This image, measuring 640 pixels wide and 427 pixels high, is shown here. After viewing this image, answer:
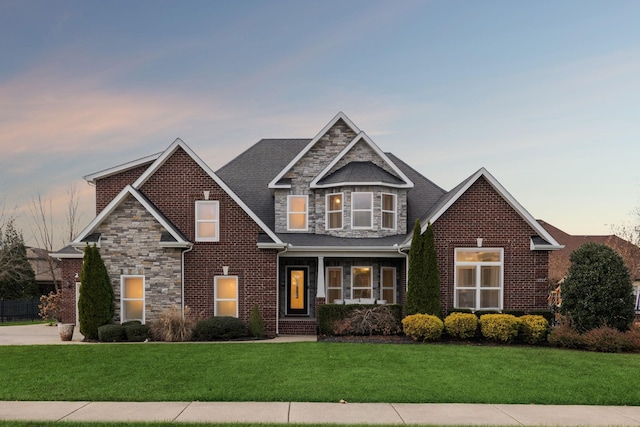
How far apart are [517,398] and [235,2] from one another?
636 inches

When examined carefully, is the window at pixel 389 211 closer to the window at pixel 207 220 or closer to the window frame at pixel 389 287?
the window frame at pixel 389 287

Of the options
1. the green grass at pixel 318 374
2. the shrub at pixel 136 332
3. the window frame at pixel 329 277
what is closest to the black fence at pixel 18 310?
the green grass at pixel 318 374

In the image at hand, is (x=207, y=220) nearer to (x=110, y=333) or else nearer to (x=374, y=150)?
(x=110, y=333)

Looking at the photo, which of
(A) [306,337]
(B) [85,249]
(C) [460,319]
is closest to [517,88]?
(C) [460,319]

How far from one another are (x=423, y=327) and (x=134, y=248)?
35.1ft

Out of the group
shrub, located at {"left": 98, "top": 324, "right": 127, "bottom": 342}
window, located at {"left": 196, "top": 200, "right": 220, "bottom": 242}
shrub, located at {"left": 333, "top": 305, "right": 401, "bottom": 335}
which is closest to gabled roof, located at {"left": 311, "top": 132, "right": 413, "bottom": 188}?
window, located at {"left": 196, "top": 200, "right": 220, "bottom": 242}

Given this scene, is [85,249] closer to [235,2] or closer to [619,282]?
[235,2]

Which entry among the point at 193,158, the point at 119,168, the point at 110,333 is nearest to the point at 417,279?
the point at 193,158

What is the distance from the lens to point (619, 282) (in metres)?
16.1

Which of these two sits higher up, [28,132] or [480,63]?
[480,63]

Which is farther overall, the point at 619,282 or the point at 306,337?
the point at 306,337

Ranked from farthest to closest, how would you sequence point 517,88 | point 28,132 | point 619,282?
point 28,132
point 517,88
point 619,282

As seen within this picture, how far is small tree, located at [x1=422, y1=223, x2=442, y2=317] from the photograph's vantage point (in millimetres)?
17812

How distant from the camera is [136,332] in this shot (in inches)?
669
